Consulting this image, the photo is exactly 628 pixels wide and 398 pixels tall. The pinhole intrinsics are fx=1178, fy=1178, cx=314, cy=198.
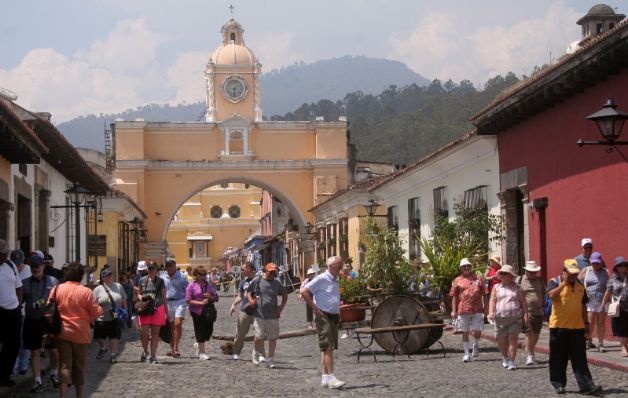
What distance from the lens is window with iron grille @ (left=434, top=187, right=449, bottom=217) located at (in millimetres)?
26198

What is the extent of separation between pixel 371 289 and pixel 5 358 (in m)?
8.62

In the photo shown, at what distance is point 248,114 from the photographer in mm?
56781

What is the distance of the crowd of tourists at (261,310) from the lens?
36.3ft

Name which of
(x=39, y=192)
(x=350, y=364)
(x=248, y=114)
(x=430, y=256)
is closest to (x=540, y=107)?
(x=430, y=256)

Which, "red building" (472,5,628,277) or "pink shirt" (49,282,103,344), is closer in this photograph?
"pink shirt" (49,282,103,344)

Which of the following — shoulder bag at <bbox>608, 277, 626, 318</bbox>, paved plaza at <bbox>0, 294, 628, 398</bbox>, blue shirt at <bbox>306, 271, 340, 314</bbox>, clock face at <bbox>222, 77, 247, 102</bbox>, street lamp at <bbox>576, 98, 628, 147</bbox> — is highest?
clock face at <bbox>222, 77, 247, 102</bbox>

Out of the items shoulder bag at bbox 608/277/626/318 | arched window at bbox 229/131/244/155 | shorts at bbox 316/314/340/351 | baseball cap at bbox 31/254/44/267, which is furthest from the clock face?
shorts at bbox 316/314/340/351

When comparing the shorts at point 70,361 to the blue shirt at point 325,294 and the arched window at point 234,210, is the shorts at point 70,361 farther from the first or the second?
the arched window at point 234,210

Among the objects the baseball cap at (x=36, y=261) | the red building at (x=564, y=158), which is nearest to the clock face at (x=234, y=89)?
the red building at (x=564, y=158)

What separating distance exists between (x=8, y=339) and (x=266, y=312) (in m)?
4.49

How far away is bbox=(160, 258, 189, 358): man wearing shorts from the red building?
5.85m

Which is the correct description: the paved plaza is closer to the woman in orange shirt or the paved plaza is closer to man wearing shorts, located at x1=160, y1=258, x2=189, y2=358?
man wearing shorts, located at x1=160, y1=258, x2=189, y2=358

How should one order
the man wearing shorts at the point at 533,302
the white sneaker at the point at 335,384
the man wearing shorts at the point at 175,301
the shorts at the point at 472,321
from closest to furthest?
1. the white sneaker at the point at 335,384
2. the man wearing shorts at the point at 533,302
3. the shorts at the point at 472,321
4. the man wearing shorts at the point at 175,301

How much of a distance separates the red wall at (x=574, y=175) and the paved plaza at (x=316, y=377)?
2132 millimetres
